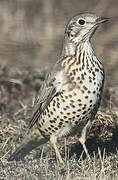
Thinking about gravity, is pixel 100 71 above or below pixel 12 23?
below

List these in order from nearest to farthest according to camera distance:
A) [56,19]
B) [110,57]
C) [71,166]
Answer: [71,166], [110,57], [56,19]

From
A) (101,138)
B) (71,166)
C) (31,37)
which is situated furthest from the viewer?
(31,37)

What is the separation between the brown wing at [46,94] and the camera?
6586 mm

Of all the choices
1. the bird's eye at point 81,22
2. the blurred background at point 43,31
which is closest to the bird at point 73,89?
the bird's eye at point 81,22

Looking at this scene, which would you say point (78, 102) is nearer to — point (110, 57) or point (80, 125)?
point (80, 125)

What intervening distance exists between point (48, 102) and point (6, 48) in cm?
602

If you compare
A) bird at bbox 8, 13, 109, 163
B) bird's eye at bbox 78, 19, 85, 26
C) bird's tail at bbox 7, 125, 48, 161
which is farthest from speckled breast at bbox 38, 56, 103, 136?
bird's tail at bbox 7, 125, 48, 161

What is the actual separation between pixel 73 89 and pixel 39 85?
11.7 ft

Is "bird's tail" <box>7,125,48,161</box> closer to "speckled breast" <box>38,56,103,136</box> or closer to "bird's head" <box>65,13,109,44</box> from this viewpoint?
"speckled breast" <box>38,56,103,136</box>

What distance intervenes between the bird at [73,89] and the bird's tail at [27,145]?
0.02 metres

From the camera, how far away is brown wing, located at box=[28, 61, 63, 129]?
659cm

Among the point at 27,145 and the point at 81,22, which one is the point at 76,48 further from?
the point at 27,145

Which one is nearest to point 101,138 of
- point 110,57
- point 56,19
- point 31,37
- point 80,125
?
point 80,125

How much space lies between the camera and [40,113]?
22.7 feet
